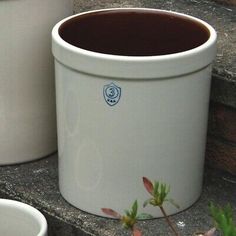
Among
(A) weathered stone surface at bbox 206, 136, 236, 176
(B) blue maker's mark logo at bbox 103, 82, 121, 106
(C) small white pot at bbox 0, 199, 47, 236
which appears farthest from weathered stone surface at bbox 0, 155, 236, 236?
(B) blue maker's mark logo at bbox 103, 82, 121, 106

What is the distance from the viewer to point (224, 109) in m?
1.71

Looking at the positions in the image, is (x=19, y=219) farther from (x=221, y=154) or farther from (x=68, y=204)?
(x=221, y=154)

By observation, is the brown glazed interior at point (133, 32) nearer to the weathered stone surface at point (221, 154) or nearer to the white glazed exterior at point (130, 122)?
the white glazed exterior at point (130, 122)

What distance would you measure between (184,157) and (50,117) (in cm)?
37

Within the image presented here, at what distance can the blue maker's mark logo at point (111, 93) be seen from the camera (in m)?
1.41

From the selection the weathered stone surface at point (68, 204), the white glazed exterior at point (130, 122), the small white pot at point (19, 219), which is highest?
the white glazed exterior at point (130, 122)

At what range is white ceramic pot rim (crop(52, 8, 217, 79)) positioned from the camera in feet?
4.57

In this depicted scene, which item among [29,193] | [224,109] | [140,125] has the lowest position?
[29,193]

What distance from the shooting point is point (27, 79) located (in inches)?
65.4

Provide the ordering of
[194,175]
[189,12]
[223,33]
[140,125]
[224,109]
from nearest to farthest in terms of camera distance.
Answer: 1. [140,125]
2. [194,175]
3. [224,109]
4. [223,33]
5. [189,12]

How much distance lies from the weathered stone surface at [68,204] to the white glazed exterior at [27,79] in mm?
A: 48

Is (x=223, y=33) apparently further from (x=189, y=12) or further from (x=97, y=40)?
(x=97, y=40)

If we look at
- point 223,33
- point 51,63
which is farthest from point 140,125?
point 223,33

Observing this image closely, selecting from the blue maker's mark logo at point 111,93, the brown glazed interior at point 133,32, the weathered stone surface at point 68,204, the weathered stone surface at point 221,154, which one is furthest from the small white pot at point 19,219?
→ the weathered stone surface at point 221,154
